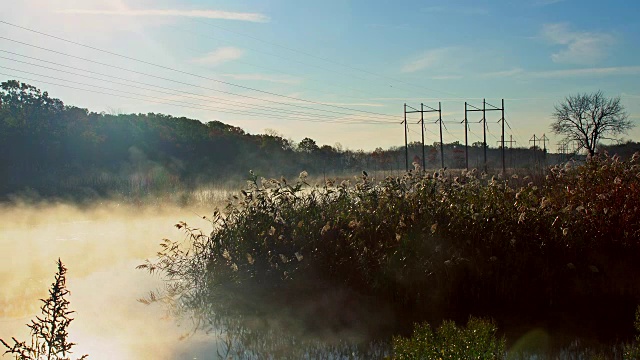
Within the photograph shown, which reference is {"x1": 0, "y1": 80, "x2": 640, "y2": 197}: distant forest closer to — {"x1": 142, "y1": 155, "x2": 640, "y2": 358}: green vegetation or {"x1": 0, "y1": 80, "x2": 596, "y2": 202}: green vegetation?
{"x1": 0, "y1": 80, "x2": 596, "y2": 202}: green vegetation

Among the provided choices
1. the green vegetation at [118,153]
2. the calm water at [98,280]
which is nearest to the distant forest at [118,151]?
the green vegetation at [118,153]

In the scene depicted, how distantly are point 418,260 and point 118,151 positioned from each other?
141 feet

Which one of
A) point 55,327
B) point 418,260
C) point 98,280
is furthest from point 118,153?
point 55,327

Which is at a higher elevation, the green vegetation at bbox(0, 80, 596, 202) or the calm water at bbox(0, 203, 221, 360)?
the green vegetation at bbox(0, 80, 596, 202)

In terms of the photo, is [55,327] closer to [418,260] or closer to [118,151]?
[418,260]

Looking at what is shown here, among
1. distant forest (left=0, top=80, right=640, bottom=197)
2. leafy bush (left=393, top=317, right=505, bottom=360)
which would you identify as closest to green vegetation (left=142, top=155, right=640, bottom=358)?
leafy bush (left=393, top=317, right=505, bottom=360)

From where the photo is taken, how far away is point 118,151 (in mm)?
49906

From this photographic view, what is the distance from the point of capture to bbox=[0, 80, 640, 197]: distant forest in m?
39.5

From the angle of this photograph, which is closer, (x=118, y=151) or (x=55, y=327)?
(x=55, y=327)

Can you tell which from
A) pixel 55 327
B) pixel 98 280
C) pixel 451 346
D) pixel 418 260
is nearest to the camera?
pixel 55 327

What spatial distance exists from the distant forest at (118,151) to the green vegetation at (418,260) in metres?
17.1

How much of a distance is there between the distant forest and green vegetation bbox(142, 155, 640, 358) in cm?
1706

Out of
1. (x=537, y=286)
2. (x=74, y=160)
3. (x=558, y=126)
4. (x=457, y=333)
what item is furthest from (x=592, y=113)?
(x=457, y=333)

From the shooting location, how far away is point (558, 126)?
74562 mm
